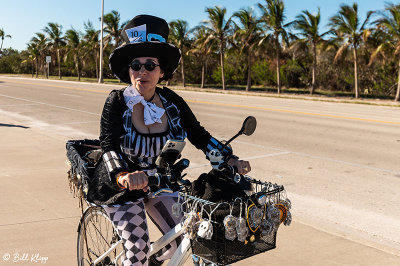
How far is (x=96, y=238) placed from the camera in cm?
325

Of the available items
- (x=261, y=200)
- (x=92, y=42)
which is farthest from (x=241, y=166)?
(x=92, y=42)

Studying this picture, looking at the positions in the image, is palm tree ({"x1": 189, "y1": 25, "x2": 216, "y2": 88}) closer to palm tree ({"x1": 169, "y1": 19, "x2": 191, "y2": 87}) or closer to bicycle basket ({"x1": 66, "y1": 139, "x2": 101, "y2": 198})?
palm tree ({"x1": 169, "y1": 19, "x2": 191, "y2": 87})

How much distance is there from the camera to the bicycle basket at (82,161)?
2.96 meters

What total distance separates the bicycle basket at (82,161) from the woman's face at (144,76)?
0.54 m

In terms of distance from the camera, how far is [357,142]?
35.4 feet

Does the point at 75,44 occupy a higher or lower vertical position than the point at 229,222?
higher

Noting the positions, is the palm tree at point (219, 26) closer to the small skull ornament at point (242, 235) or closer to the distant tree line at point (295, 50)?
the distant tree line at point (295, 50)

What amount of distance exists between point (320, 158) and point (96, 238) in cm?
642

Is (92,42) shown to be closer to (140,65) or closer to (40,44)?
(40,44)

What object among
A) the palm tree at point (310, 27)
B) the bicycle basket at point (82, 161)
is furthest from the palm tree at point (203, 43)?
the bicycle basket at point (82, 161)

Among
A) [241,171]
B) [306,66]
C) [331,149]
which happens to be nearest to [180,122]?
[241,171]

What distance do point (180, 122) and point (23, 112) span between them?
14.7 metres

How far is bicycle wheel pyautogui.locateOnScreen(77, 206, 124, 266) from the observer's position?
117 inches

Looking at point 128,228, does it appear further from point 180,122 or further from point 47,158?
point 47,158
